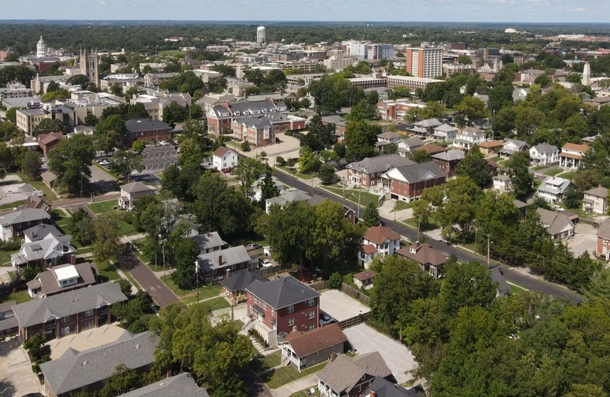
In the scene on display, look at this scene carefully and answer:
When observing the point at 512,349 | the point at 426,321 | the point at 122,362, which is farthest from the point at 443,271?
the point at 122,362

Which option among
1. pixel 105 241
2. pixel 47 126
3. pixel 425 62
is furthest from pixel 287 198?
pixel 425 62

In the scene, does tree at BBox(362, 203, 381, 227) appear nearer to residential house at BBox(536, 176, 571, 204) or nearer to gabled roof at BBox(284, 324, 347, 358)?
gabled roof at BBox(284, 324, 347, 358)

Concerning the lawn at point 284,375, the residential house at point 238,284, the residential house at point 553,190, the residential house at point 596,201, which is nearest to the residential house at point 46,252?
the residential house at point 238,284

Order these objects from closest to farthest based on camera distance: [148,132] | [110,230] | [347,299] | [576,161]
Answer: [347,299] → [110,230] → [576,161] → [148,132]

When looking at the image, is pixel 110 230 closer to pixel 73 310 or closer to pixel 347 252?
pixel 73 310

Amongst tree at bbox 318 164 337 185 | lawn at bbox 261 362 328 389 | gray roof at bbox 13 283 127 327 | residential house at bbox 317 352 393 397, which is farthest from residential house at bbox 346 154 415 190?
residential house at bbox 317 352 393 397

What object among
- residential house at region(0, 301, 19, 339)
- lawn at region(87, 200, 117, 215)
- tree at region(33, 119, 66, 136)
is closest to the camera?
residential house at region(0, 301, 19, 339)
